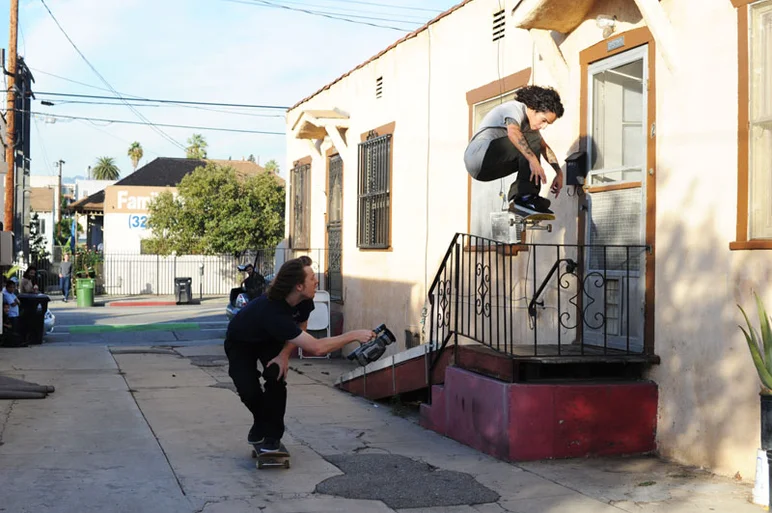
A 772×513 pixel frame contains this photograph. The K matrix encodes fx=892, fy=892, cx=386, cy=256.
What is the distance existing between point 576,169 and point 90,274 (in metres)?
31.2

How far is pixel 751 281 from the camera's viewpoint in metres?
6.00

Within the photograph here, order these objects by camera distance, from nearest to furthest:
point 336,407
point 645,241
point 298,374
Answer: point 645,241
point 336,407
point 298,374

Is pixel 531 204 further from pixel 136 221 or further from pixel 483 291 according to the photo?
pixel 136 221

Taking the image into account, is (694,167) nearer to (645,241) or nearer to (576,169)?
(645,241)

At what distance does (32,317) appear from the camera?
16.6 m

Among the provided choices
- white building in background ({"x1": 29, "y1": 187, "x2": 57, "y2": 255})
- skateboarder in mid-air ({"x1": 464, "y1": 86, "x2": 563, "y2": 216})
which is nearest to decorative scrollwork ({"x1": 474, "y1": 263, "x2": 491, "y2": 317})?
skateboarder in mid-air ({"x1": 464, "y1": 86, "x2": 563, "y2": 216})

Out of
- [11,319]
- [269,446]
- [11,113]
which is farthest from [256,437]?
[11,113]

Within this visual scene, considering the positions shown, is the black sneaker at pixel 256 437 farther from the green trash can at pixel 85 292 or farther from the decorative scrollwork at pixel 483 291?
the green trash can at pixel 85 292

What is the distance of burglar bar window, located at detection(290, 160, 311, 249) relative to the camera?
16.8 meters

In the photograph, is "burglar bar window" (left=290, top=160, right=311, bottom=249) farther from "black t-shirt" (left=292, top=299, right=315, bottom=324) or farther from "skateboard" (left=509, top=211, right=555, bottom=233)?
"black t-shirt" (left=292, top=299, right=315, bottom=324)

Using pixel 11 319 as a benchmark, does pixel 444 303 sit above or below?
above

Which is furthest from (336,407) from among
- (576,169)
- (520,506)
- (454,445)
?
(520,506)

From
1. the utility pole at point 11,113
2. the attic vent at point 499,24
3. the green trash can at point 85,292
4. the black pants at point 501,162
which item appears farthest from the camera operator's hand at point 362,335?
the green trash can at point 85,292

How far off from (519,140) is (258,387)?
2.88 metres
